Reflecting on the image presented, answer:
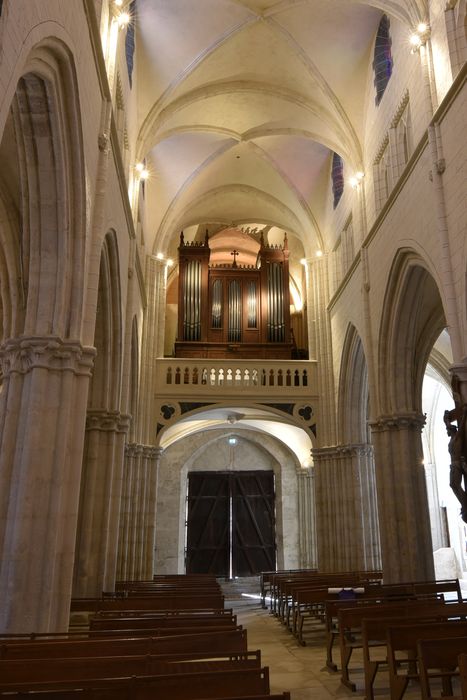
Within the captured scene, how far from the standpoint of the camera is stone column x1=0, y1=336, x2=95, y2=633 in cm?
652

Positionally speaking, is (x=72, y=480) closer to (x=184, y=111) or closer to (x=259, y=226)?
(x=184, y=111)

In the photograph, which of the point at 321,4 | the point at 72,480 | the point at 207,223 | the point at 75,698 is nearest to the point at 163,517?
the point at 207,223

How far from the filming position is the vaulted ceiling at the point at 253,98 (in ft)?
44.4

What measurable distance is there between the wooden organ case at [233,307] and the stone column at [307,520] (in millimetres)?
5591

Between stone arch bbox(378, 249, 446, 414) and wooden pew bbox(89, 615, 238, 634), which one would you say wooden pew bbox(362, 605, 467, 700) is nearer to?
wooden pew bbox(89, 615, 238, 634)

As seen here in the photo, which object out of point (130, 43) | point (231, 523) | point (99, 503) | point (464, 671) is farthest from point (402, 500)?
point (231, 523)

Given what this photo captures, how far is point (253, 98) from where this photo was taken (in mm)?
16234

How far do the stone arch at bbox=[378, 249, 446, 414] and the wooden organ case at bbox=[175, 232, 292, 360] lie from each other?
651cm

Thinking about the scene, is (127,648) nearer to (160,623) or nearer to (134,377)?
(160,623)

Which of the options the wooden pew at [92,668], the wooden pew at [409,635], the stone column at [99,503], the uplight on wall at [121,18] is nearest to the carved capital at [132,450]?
the stone column at [99,503]

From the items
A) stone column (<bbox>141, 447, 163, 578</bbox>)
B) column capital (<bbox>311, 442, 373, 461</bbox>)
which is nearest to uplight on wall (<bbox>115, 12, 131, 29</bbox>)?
stone column (<bbox>141, 447, 163, 578</bbox>)

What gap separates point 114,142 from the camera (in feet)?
32.8

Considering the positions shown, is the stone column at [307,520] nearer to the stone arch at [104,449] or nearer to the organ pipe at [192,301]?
the organ pipe at [192,301]

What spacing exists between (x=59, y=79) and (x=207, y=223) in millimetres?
15655
